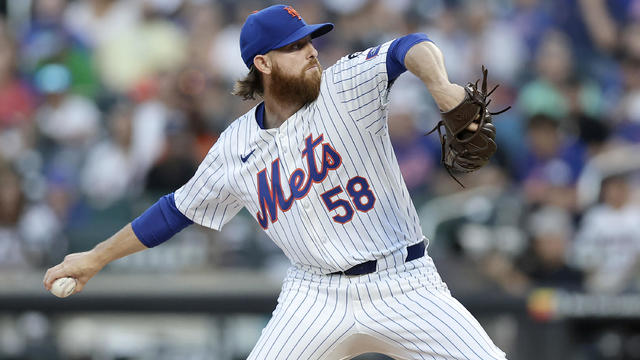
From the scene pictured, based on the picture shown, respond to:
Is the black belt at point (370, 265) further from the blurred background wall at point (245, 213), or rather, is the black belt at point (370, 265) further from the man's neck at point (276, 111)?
the blurred background wall at point (245, 213)

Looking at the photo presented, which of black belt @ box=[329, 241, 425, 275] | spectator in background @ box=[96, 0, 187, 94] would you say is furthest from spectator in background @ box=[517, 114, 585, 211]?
black belt @ box=[329, 241, 425, 275]

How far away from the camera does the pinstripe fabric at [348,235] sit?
3621mm

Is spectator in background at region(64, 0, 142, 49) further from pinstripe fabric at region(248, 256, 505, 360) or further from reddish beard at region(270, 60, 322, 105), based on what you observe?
pinstripe fabric at region(248, 256, 505, 360)

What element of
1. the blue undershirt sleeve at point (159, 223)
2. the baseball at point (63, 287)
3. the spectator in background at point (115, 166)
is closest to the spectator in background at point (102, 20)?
the spectator in background at point (115, 166)

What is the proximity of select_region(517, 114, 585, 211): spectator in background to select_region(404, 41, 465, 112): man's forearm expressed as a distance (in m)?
4.68

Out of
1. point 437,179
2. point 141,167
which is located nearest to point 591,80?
point 437,179

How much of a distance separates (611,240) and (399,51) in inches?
161

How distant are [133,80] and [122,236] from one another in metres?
5.43

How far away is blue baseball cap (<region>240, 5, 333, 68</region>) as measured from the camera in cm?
371

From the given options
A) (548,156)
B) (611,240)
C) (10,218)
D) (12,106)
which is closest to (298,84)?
(611,240)

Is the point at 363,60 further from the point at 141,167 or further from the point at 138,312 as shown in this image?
the point at 141,167

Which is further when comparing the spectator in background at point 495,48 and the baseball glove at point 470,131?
the spectator in background at point 495,48

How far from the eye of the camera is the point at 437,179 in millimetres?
7715

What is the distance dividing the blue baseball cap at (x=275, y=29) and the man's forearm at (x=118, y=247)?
0.92m
